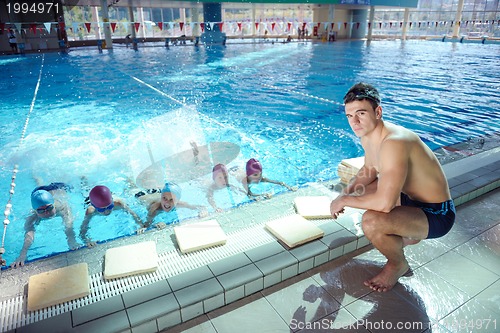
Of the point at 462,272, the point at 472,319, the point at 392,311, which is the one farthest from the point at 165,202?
the point at 472,319

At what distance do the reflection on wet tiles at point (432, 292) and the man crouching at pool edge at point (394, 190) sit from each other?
76mm

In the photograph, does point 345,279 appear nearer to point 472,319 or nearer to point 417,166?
point 472,319

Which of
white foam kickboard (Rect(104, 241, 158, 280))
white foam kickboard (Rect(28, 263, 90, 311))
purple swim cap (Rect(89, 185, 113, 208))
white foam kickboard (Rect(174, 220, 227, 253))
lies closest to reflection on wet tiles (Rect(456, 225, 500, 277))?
white foam kickboard (Rect(174, 220, 227, 253))

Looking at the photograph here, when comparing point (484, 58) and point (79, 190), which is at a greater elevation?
point (484, 58)

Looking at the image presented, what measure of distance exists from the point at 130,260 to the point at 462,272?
2177mm

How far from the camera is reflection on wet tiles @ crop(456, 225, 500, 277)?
2322mm

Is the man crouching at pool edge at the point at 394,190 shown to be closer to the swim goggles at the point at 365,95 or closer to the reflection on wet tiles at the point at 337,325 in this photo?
the swim goggles at the point at 365,95

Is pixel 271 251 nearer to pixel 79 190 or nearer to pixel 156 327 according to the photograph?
pixel 156 327

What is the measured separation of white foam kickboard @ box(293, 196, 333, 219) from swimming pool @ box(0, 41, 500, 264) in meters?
1.52

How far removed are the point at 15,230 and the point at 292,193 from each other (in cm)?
336

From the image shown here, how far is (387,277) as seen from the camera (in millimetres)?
2111

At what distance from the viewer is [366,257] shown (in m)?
2.43

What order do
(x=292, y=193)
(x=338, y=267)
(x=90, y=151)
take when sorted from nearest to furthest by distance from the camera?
(x=338, y=267)
(x=292, y=193)
(x=90, y=151)

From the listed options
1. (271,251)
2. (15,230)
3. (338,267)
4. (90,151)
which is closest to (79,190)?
(15,230)
